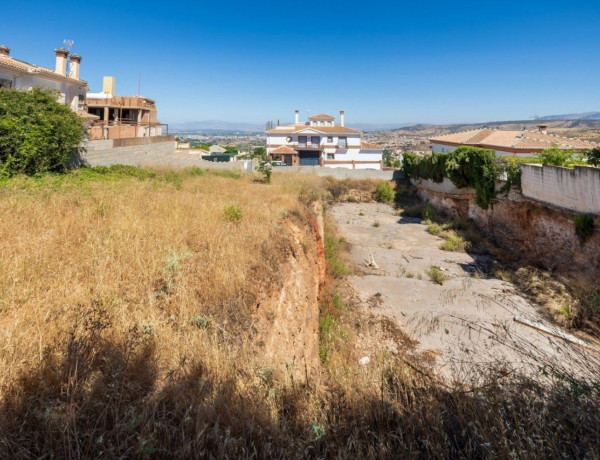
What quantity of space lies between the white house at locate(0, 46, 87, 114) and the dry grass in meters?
11.8

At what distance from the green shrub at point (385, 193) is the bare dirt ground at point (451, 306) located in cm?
892

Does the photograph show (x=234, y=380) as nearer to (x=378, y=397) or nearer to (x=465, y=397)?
(x=378, y=397)

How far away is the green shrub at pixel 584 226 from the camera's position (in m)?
10.9

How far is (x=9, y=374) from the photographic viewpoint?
2.03 m

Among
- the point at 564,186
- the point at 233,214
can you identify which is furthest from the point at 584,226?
the point at 233,214

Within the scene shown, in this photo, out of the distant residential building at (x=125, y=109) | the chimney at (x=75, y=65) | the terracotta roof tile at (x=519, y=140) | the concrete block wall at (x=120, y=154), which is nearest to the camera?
the concrete block wall at (x=120, y=154)

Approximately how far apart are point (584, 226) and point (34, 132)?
18182 millimetres

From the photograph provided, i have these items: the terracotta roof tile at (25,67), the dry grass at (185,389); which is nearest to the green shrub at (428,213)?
the dry grass at (185,389)

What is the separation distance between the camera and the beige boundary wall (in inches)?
426

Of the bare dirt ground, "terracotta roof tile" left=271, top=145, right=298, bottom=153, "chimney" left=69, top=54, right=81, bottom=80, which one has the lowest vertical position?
the bare dirt ground

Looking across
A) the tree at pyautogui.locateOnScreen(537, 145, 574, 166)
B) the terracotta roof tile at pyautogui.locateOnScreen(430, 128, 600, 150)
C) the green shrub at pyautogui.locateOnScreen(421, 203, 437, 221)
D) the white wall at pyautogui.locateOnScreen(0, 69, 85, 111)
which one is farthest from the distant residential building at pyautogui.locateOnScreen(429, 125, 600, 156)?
the white wall at pyautogui.locateOnScreen(0, 69, 85, 111)

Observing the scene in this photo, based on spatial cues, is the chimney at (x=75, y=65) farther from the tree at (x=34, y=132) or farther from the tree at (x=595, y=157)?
the tree at (x=595, y=157)

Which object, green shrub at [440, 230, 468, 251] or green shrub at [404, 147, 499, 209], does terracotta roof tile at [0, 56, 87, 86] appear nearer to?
green shrub at [440, 230, 468, 251]

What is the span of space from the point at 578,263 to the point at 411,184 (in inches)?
717
